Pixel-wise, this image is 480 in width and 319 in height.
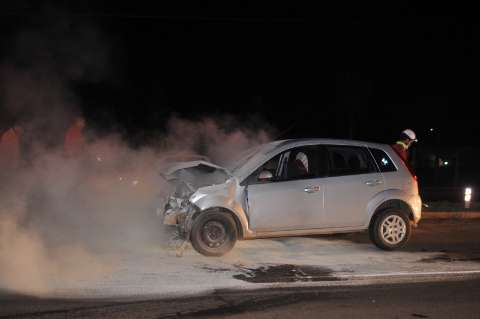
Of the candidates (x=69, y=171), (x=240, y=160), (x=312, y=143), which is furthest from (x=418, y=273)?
(x=69, y=171)

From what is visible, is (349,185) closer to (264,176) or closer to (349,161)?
(349,161)

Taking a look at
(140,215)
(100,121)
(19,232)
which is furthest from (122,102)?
(19,232)

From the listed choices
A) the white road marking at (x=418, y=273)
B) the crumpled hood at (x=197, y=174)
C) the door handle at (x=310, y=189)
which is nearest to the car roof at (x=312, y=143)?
the door handle at (x=310, y=189)

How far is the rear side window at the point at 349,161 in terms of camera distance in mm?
8891

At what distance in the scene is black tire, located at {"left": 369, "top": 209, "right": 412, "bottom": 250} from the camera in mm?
8930

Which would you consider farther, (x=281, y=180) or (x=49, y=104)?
(x=49, y=104)

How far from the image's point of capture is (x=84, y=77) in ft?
33.9

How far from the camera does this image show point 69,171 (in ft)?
31.8

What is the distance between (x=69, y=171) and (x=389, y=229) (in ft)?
17.3

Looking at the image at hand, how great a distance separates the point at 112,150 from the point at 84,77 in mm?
1419

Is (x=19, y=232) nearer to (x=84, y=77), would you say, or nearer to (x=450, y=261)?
(x=84, y=77)

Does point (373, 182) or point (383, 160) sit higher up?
point (383, 160)

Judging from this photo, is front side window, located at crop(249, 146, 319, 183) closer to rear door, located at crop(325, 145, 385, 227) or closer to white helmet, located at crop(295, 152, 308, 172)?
white helmet, located at crop(295, 152, 308, 172)

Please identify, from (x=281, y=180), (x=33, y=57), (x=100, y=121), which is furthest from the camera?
(x=100, y=121)
